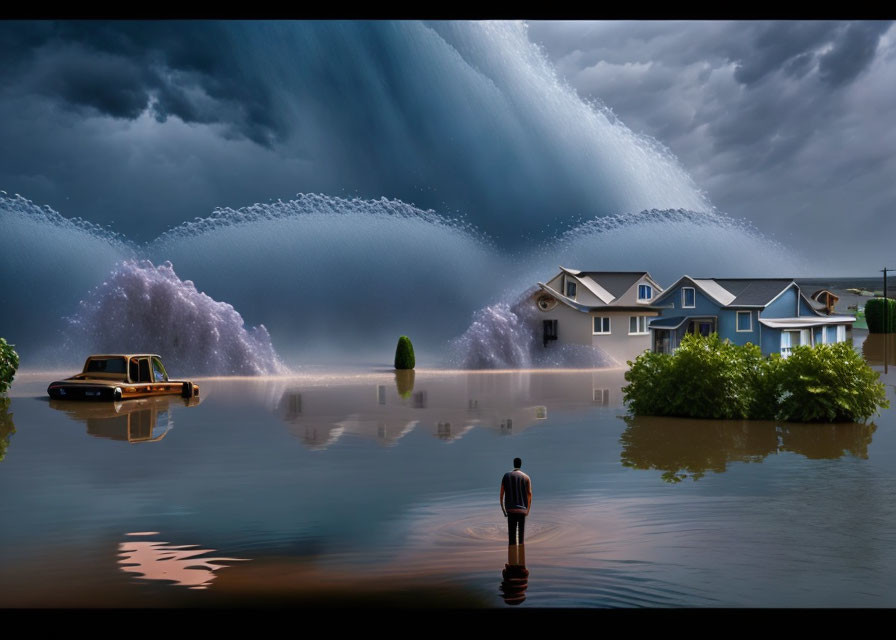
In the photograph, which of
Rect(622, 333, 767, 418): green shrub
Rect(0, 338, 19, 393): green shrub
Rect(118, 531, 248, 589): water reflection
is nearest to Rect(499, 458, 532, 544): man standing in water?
Rect(118, 531, 248, 589): water reflection

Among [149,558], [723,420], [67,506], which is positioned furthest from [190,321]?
[149,558]

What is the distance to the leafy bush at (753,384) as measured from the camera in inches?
900

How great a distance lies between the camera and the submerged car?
2958cm

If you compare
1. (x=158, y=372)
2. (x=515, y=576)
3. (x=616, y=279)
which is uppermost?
(x=616, y=279)

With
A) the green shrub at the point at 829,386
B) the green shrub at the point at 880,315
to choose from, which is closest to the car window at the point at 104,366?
the green shrub at the point at 829,386

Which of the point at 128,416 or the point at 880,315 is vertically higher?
the point at 880,315

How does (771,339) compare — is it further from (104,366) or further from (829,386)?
(104,366)

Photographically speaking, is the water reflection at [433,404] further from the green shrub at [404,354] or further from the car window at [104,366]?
the car window at [104,366]

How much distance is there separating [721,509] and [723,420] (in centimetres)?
1173

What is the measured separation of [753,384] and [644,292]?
31.0 metres

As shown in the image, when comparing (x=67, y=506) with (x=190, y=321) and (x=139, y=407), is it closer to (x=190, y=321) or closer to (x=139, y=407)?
(x=139, y=407)

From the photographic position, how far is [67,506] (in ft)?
42.3

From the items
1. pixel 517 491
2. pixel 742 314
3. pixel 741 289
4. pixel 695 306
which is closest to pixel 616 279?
pixel 695 306

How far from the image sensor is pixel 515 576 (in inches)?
363
